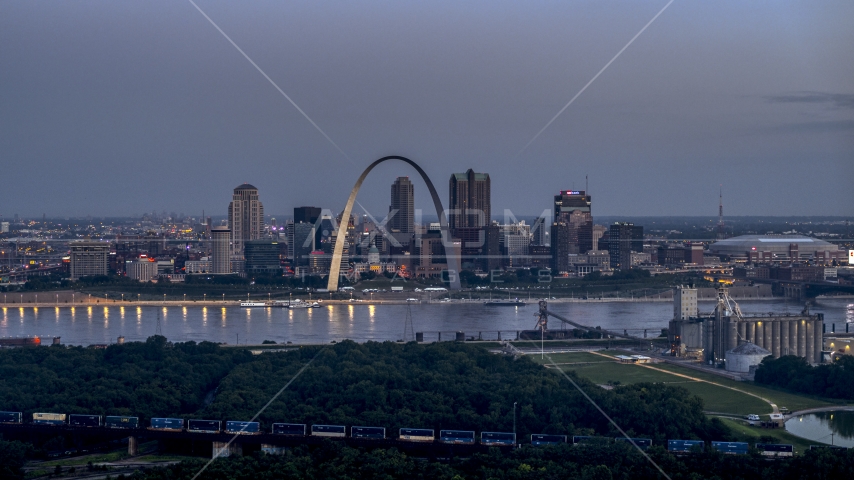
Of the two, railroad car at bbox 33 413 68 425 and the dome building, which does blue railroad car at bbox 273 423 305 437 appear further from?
the dome building

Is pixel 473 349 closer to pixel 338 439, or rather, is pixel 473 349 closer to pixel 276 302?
pixel 338 439

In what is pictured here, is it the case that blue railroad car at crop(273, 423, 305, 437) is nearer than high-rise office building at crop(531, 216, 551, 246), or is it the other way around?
blue railroad car at crop(273, 423, 305, 437)

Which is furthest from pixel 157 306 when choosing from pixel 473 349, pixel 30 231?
pixel 30 231

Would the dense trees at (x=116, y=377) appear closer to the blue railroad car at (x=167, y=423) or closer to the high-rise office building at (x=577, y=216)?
the blue railroad car at (x=167, y=423)

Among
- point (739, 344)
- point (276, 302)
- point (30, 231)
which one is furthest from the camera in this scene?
point (30, 231)

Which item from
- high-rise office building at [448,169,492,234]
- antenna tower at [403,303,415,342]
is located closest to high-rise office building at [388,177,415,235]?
high-rise office building at [448,169,492,234]

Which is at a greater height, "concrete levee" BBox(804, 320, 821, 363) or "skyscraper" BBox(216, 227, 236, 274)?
"skyscraper" BBox(216, 227, 236, 274)

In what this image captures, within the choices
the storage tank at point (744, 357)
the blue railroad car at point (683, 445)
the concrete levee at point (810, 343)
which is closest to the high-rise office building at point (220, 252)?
the concrete levee at point (810, 343)

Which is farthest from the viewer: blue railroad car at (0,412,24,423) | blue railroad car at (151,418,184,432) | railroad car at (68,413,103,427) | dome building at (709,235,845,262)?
dome building at (709,235,845,262)

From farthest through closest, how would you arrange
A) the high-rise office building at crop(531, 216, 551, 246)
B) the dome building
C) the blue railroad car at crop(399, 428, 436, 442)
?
the high-rise office building at crop(531, 216, 551, 246) → the dome building → the blue railroad car at crop(399, 428, 436, 442)
